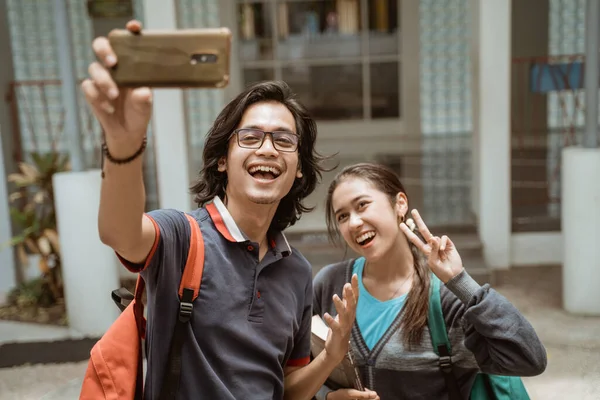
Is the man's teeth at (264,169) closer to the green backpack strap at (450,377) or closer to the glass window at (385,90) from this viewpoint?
the green backpack strap at (450,377)

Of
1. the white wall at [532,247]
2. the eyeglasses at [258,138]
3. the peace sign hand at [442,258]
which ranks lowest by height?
the white wall at [532,247]

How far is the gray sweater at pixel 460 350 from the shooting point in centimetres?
171

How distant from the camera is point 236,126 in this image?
1.64 meters

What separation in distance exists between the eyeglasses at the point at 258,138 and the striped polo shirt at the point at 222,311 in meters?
0.18

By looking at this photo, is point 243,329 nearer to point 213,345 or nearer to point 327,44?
point 213,345

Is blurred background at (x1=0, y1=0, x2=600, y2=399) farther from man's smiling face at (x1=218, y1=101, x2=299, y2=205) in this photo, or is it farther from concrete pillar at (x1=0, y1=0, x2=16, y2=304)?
man's smiling face at (x1=218, y1=101, x2=299, y2=205)

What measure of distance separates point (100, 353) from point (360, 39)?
9.92 m

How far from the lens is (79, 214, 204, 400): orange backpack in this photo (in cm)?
138

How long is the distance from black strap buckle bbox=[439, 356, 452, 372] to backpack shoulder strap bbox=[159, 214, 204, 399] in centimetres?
84

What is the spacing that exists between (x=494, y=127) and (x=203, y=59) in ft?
15.8

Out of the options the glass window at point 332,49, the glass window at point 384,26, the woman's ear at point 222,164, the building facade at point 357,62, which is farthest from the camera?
the glass window at point 332,49

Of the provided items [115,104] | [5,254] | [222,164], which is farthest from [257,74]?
[115,104]

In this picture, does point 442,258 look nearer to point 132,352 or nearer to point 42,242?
point 132,352

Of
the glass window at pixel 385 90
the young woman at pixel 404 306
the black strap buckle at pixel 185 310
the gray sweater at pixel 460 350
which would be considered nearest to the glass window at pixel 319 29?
the glass window at pixel 385 90
